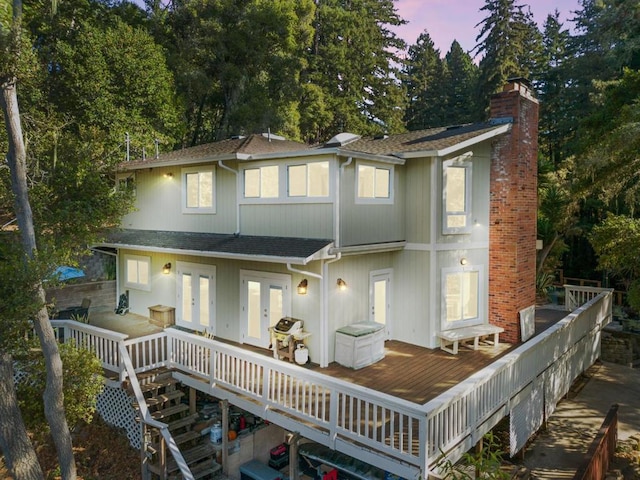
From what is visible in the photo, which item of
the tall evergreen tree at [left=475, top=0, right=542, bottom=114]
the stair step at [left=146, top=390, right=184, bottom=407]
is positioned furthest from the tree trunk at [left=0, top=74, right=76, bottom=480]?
the tall evergreen tree at [left=475, top=0, right=542, bottom=114]

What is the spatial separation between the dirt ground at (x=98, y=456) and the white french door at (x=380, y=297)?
6.17m

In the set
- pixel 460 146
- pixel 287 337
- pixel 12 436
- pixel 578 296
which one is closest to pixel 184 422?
pixel 287 337

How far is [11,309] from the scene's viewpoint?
6691mm

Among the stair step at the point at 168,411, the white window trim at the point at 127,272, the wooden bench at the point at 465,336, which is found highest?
the white window trim at the point at 127,272

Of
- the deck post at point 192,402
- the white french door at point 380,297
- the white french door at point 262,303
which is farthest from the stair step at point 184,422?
the white french door at point 380,297

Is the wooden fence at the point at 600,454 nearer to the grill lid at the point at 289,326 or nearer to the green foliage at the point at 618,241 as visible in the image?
the green foliage at the point at 618,241

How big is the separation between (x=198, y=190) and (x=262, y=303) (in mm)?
4242

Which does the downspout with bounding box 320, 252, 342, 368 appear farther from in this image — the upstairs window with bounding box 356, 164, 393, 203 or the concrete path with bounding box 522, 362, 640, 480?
the concrete path with bounding box 522, 362, 640, 480

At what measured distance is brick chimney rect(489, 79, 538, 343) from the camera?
37.1 ft

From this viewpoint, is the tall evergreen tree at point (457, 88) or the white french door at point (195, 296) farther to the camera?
the tall evergreen tree at point (457, 88)

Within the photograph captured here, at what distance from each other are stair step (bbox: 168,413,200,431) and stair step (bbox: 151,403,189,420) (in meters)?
0.18

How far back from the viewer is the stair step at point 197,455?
8098 millimetres

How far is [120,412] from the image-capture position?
378 inches

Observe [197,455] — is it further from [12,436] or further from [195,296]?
[195,296]
